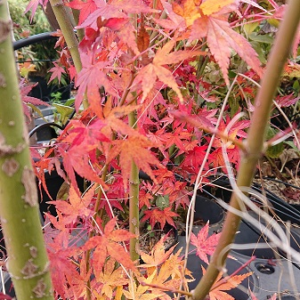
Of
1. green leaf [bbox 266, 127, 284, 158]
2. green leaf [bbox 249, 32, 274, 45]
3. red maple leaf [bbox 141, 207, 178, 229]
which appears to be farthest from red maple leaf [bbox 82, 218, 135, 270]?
green leaf [bbox 266, 127, 284, 158]

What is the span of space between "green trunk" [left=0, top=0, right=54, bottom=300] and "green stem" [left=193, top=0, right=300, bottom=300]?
0.15 m

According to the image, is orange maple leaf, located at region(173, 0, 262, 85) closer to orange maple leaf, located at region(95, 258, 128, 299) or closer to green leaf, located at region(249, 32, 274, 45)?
orange maple leaf, located at region(95, 258, 128, 299)

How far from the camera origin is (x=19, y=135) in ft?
0.78

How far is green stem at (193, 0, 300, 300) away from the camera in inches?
8.0

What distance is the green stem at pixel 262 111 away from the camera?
0.66 ft

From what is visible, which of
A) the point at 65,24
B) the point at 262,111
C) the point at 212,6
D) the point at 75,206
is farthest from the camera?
the point at 65,24

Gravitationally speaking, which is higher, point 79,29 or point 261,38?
point 79,29

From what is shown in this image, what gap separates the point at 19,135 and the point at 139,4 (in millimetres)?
220

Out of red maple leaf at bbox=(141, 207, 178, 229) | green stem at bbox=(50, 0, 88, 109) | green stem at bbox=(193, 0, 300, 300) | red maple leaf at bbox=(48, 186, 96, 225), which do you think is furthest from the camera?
red maple leaf at bbox=(141, 207, 178, 229)

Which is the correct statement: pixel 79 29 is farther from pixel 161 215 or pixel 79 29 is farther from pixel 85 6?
pixel 161 215

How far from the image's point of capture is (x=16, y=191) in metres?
0.24

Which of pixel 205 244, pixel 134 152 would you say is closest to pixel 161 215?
pixel 205 244

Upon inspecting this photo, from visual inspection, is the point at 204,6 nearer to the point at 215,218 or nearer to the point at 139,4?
the point at 139,4

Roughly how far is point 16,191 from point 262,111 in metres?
0.19
